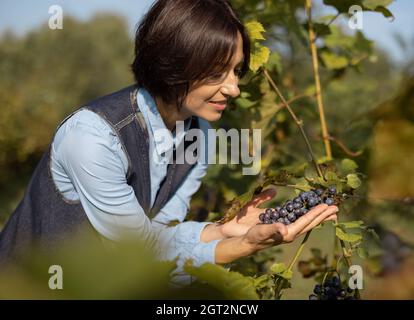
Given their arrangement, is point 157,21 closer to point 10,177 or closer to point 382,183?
point 382,183

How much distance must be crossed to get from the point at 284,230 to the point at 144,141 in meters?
0.61

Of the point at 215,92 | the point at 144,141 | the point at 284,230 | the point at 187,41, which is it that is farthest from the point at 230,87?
the point at 284,230

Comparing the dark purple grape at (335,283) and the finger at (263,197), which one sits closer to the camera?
the dark purple grape at (335,283)

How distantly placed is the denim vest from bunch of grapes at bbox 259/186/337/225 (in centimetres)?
45

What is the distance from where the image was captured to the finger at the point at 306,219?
139 cm

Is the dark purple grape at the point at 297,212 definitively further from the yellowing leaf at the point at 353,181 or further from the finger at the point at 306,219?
the yellowing leaf at the point at 353,181

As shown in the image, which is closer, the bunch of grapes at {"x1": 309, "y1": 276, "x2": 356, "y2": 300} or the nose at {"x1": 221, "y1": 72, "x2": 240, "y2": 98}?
the bunch of grapes at {"x1": 309, "y1": 276, "x2": 356, "y2": 300}

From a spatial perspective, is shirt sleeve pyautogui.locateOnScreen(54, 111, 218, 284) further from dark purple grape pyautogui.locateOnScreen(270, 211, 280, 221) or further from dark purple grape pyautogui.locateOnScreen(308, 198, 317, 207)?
dark purple grape pyautogui.locateOnScreen(308, 198, 317, 207)

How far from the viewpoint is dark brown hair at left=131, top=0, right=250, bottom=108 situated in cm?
167

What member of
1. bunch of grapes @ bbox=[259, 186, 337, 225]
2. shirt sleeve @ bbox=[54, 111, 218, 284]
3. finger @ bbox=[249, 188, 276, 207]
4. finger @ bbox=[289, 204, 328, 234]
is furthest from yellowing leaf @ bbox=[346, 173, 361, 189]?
shirt sleeve @ bbox=[54, 111, 218, 284]

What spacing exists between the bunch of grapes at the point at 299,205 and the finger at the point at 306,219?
62 mm

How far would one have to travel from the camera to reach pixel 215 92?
1746 millimetres

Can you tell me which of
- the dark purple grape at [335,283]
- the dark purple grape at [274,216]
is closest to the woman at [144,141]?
the dark purple grape at [274,216]
